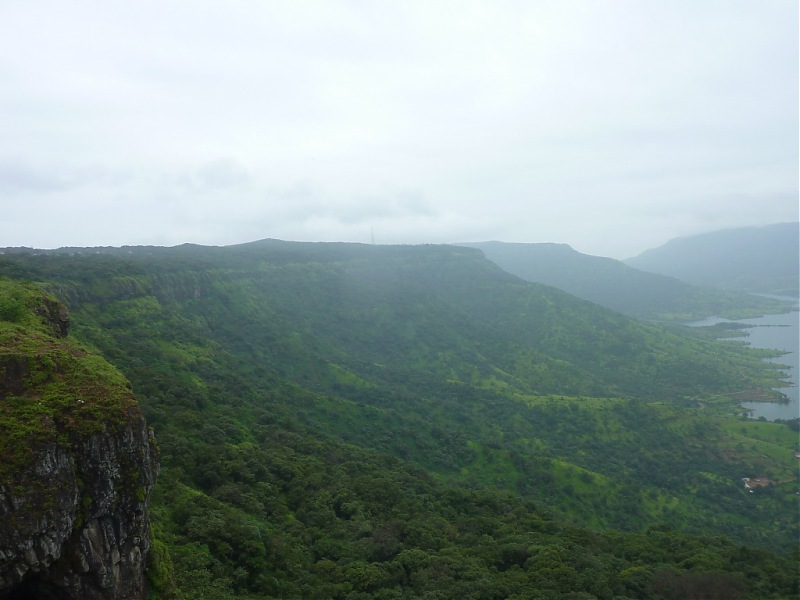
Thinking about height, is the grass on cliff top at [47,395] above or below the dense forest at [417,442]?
above

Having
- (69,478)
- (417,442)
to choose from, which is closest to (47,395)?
(69,478)

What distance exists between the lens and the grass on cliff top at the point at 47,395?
1405 centimetres

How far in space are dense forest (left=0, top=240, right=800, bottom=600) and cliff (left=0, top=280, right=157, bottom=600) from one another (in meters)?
3.61

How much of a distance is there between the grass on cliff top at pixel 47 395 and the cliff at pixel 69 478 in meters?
0.03

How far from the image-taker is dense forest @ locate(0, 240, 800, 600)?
27.9 metres

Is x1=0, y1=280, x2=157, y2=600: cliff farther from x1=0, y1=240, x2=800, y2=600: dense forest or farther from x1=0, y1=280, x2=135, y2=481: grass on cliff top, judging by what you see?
x1=0, y1=240, x2=800, y2=600: dense forest

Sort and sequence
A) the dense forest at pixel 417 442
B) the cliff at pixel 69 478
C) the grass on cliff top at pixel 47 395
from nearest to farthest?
the cliff at pixel 69 478
the grass on cliff top at pixel 47 395
the dense forest at pixel 417 442

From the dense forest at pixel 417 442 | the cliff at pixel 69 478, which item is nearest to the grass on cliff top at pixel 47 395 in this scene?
the cliff at pixel 69 478

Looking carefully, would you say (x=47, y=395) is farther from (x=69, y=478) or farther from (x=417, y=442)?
(x=417, y=442)

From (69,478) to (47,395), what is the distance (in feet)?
10.4

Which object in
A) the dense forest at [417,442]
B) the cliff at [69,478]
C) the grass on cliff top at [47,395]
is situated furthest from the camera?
the dense forest at [417,442]

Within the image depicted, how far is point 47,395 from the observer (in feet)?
51.8

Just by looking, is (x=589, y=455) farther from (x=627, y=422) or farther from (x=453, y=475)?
(x=453, y=475)

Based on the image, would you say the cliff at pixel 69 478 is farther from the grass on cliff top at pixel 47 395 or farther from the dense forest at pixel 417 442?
the dense forest at pixel 417 442
